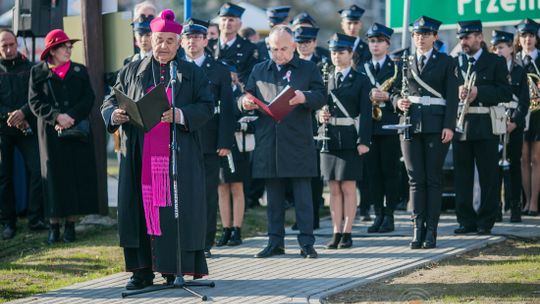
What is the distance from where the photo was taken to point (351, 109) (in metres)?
12.3

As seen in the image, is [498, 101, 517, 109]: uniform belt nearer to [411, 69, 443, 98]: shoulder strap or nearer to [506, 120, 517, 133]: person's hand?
[506, 120, 517, 133]: person's hand

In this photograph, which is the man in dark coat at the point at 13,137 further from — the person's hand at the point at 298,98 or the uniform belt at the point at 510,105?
the uniform belt at the point at 510,105

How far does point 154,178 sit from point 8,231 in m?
4.71

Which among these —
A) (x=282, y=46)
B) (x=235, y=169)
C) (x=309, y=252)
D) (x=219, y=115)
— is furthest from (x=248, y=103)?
(x=309, y=252)

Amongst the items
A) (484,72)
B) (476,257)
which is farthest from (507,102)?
(476,257)

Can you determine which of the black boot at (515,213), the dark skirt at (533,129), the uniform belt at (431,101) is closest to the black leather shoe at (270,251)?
the uniform belt at (431,101)

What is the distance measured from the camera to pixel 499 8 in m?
13.8

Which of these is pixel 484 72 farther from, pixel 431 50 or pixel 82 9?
pixel 82 9

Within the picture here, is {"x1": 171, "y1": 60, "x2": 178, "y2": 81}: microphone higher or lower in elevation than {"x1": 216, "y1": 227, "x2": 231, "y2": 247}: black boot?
higher

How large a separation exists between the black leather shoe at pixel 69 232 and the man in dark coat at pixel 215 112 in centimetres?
218

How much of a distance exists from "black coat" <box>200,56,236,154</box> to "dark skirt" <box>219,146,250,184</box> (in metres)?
0.80

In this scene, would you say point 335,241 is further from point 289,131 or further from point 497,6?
point 497,6

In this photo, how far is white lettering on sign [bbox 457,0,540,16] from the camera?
44.9 ft

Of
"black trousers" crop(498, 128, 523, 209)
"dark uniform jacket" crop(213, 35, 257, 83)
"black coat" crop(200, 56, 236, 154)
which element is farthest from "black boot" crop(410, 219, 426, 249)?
"dark uniform jacket" crop(213, 35, 257, 83)
